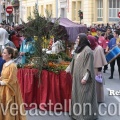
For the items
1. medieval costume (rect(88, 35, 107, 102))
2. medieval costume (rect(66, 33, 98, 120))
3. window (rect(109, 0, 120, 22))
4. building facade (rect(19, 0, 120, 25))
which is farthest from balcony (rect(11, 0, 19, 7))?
medieval costume (rect(66, 33, 98, 120))

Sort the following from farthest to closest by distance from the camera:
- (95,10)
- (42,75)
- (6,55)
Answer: (95,10) → (42,75) → (6,55)

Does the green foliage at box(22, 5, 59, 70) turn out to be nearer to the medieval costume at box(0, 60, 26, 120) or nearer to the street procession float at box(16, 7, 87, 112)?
the street procession float at box(16, 7, 87, 112)

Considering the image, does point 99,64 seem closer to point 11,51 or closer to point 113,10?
point 11,51

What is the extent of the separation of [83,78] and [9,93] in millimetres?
1863

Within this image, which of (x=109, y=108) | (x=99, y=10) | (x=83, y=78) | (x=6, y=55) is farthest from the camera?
(x=99, y=10)

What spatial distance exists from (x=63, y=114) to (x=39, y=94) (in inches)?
29.7

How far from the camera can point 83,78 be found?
9.54 metres

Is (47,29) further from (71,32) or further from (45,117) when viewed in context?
(71,32)

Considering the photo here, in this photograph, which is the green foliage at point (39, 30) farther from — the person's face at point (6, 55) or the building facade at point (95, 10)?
the building facade at point (95, 10)

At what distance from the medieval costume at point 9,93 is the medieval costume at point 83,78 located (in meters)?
1.67

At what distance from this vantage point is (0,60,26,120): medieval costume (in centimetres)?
812

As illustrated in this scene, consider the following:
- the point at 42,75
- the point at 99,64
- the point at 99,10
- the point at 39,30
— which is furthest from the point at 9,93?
the point at 99,10

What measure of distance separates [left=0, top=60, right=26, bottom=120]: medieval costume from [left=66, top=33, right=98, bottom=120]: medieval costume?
1669 mm

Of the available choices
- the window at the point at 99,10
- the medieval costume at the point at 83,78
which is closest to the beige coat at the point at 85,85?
the medieval costume at the point at 83,78
